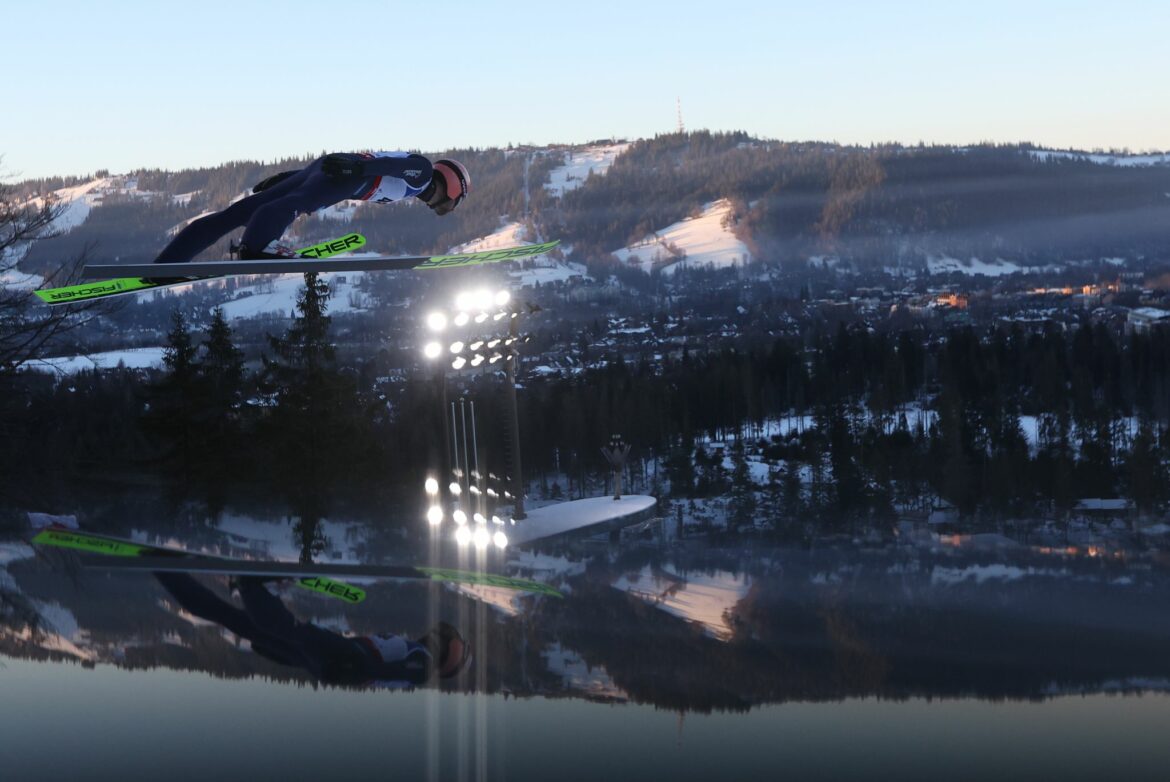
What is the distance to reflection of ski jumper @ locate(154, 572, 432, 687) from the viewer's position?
10.1 meters

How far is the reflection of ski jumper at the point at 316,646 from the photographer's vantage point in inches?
398

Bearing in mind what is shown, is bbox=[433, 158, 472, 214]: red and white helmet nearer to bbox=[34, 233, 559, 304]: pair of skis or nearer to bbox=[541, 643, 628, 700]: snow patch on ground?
bbox=[34, 233, 559, 304]: pair of skis

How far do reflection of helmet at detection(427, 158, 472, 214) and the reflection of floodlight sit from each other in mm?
8557

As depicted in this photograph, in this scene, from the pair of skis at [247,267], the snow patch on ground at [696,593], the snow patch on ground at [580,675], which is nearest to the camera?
the snow patch on ground at [580,675]

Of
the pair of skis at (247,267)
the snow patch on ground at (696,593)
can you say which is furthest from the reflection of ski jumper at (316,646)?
the pair of skis at (247,267)

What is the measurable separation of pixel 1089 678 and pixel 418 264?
8.35 m

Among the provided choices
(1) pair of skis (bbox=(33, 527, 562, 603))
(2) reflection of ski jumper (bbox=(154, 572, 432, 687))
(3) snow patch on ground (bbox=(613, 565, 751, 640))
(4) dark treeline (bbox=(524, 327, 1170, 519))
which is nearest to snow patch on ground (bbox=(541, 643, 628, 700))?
(2) reflection of ski jumper (bbox=(154, 572, 432, 687))

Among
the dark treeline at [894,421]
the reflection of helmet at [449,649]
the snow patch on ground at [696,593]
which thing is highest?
the reflection of helmet at [449,649]

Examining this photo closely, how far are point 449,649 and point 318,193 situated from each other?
449cm

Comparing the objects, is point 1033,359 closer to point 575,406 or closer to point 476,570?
point 575,406

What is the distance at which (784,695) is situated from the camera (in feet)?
32.9

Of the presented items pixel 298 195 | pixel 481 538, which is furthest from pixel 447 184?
pixel 481 538

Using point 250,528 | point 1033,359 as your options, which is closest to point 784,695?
point 250,528

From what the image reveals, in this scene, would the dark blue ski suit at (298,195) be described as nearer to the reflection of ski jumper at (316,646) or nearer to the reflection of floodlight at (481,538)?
the reflection of ski jumper at (316,646)
